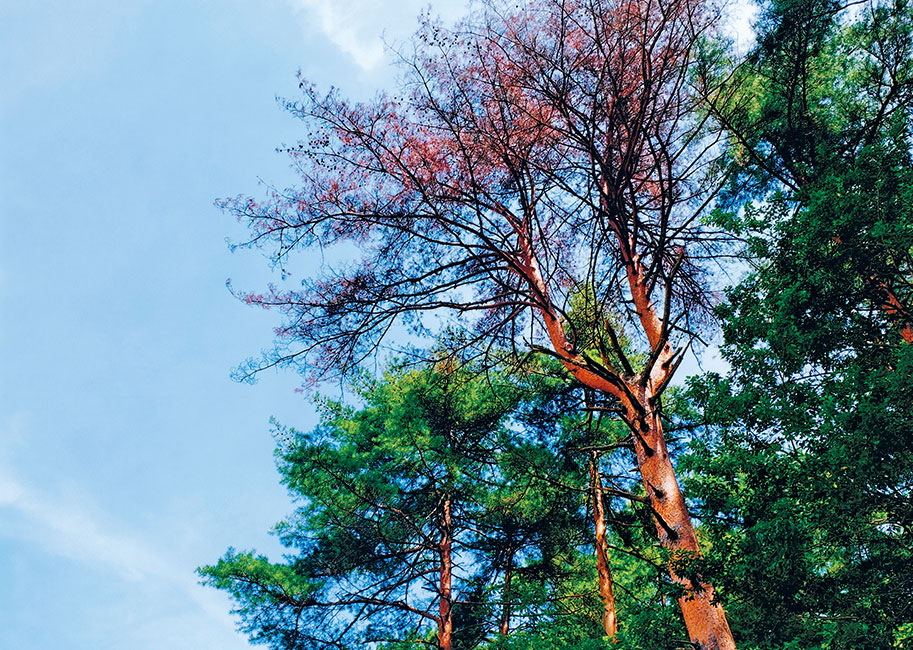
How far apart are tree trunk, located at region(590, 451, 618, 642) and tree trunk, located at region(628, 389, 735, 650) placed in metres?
1.98

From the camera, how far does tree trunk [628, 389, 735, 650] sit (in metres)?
4.33

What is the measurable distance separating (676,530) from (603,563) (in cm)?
367

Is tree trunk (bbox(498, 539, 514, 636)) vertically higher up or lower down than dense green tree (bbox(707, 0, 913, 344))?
lower down

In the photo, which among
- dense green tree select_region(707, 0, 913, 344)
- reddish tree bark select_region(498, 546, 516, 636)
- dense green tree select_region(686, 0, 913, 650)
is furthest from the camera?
reddish tree bark select_region(498, 546, 516, 636)

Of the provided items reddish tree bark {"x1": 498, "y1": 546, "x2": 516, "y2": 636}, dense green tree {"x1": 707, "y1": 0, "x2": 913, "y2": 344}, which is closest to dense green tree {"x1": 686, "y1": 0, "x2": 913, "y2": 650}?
dense green tree {"x1": 707, "y1": 0, "x2": 913, "y2": 344}

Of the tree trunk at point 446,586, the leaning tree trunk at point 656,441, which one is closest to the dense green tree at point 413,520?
the tree trunk at point 446,586

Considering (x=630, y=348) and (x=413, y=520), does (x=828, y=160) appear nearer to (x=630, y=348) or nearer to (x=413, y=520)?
(x=630, y=348)

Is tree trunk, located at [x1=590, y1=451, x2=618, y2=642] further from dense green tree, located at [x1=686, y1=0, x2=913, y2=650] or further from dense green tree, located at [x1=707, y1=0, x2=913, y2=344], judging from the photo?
dense green tree, located at [x1=707, y1=0, x2=913, y2=344]

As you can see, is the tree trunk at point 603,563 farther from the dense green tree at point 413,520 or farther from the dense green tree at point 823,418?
the dense green tree at point 823,418

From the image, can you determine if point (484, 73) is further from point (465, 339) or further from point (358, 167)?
point (465, 339)

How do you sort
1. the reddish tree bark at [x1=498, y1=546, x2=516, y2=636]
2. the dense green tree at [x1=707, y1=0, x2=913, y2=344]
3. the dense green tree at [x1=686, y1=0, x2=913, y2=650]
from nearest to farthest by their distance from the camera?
the dense green tree at [x1=686, y1=0, x2=913, y2=650], the dense green tree at [x1=707, y1=0, x2=913, y2=344], the reddish tree bark at [x1=498, y1=546, x2=516, y2=636]

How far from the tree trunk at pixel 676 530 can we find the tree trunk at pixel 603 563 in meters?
1.98

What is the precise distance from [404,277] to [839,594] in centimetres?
556

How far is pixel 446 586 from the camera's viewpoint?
9305mm
